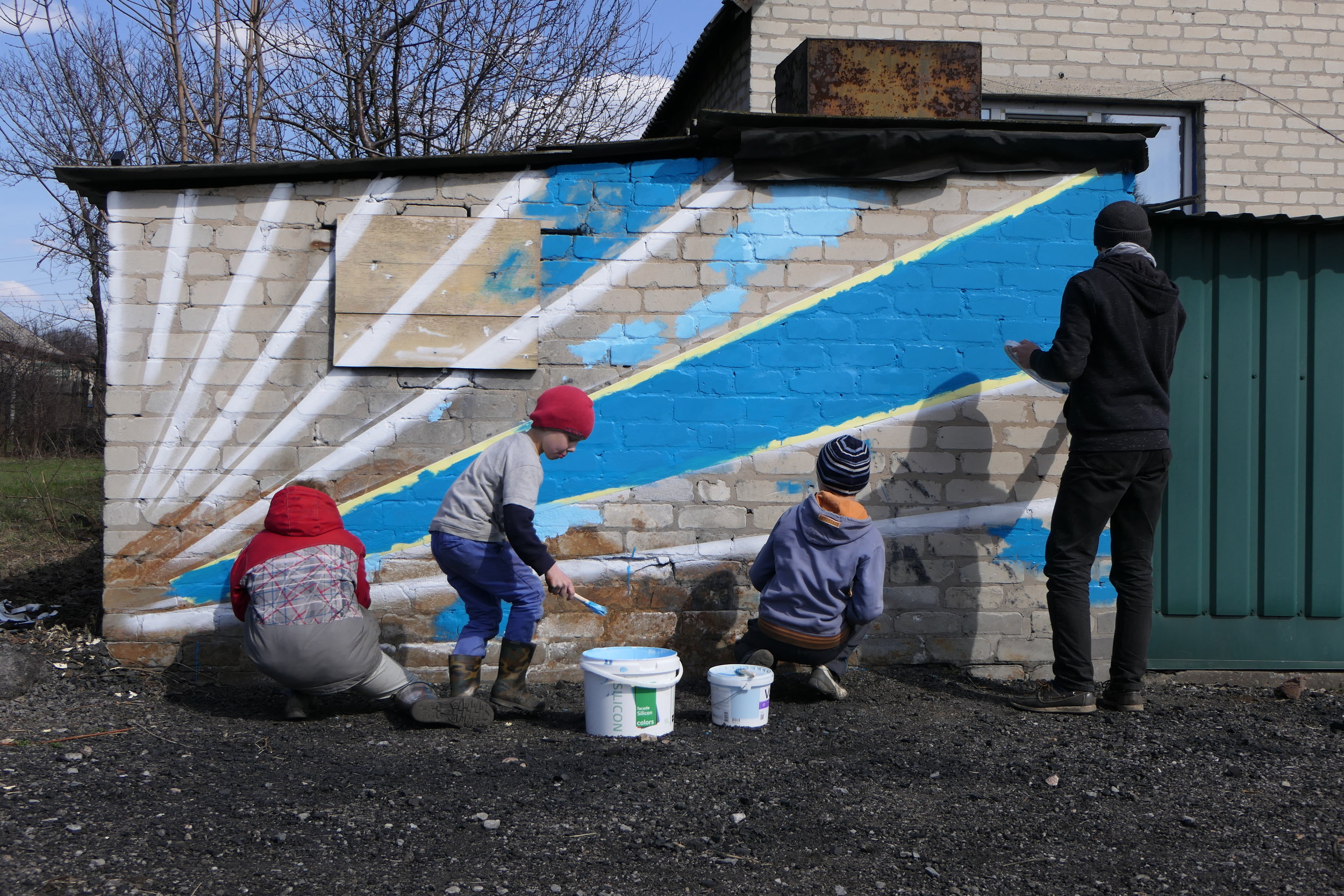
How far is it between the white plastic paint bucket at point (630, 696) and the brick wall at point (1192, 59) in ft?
18.4

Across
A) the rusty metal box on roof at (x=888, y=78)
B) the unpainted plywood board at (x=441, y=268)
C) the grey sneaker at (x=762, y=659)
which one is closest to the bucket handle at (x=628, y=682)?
the grey sneaker at (x=762, y=659)

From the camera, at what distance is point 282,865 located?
7.90 ft

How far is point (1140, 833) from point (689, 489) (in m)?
2.34

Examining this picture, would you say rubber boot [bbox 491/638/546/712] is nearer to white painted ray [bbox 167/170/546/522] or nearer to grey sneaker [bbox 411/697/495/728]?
grey sneaker [bbox 411/697/495/728]

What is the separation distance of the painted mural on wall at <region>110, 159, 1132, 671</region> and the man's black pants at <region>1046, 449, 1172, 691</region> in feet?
2.10

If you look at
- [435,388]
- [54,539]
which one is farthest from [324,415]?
[54,539]

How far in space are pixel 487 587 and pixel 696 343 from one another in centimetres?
152

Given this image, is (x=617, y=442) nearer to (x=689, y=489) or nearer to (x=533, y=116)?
(x=689, y=489)

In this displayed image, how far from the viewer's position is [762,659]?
4.00 meters

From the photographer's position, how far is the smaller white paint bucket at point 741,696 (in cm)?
365

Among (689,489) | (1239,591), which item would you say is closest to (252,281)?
(689,489)

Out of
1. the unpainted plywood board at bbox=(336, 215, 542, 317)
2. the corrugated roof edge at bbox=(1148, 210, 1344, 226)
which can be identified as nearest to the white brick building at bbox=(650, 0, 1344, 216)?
the corrugated roof edge at bbox=(1148, 210, 1344, 226)

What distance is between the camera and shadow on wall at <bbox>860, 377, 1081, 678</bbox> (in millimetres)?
4582

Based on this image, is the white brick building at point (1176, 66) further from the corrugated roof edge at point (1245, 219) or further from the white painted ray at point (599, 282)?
the white painted ray at point (599, 282)
